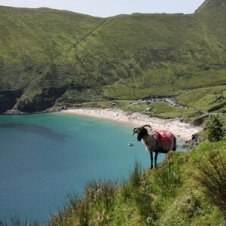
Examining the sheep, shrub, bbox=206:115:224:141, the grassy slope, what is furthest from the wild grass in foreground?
the sheep

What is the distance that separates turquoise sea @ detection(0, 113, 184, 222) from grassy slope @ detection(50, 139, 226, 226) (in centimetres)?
6377

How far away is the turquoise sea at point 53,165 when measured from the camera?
10281 cm

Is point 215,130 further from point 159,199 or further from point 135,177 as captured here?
point 159,199

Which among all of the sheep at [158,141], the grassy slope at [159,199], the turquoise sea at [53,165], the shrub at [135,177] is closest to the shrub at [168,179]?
the grassy slope at [159,199]

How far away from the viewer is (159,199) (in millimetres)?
18062

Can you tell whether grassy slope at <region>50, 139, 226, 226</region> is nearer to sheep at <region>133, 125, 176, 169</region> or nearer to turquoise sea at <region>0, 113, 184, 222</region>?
sheep at <region>133, 125, 176, 169</region>

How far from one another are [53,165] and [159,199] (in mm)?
130206

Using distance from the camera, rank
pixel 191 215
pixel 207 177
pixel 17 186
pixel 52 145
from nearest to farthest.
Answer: pixel 207 177 → pixel 191 215 → pixel 17 186 → pixel 52 145

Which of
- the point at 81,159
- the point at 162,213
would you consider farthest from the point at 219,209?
the point at 81,159

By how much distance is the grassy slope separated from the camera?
15.7 metres

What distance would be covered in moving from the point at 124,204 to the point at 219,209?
219 inches

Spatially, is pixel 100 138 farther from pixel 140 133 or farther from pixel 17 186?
pixel 140 133

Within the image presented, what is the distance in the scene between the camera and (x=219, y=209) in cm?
1432

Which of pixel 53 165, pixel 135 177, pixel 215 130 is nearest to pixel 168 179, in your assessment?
pixel 135 177
